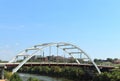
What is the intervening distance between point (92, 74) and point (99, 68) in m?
4.29

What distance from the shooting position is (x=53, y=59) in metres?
103

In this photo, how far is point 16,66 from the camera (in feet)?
229

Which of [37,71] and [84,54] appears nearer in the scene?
[84,54]

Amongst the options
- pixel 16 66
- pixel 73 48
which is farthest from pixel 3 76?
pixel 73 48

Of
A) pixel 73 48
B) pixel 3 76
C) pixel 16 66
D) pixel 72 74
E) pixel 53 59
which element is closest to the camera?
pixel 3 76

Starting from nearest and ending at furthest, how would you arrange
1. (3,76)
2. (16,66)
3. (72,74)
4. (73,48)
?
(3,76), (16,66), (73,48), (72,74)

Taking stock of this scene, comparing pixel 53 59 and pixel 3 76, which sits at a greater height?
pixel 53 59

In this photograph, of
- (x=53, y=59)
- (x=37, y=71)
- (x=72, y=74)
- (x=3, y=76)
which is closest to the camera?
(x=3, y=76)

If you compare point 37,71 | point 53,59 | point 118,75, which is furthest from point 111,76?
point 37,71

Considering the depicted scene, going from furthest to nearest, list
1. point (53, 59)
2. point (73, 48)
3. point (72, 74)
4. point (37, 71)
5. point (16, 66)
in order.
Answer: point (37, 71) < point (53, 59) < point (72, 74) < point (73, 48) < point (16, 66)

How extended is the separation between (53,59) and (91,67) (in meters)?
14.4

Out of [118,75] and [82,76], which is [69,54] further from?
[118,75]

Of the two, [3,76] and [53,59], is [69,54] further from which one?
[3,76]

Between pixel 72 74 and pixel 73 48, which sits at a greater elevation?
pixel 73 48
